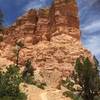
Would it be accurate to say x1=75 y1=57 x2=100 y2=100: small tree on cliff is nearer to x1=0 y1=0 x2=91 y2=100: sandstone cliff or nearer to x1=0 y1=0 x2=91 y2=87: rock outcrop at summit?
x1=0 y1=0 x2=91 y2=100: sandstone cliff

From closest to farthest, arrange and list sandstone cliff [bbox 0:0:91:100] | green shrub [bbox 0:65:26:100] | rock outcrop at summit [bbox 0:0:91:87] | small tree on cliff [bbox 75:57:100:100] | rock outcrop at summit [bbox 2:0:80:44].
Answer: small tree on cliff [bbox 75:57:100:100] → green shrub [bbox 0:65:26:100] → sandstone cliff [bbox 0:0:91:100] → rock outcrop at summit [bbox 0:0:91:87] → rock outcrop at summit [bbox 2:0:80:44]

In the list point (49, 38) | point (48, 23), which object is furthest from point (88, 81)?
point (48, 23)

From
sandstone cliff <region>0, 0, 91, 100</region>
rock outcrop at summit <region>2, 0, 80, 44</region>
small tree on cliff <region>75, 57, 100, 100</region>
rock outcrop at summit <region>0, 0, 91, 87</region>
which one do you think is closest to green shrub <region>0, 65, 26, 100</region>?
small tree on cliff <region>75, 57, 100, 100</region>

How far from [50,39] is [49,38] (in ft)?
6.57

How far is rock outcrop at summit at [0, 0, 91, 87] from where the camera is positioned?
344ft

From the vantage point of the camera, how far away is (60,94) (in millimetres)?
70875

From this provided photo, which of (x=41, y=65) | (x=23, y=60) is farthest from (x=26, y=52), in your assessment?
(x=41, y=65)

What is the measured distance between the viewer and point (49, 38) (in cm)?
11706

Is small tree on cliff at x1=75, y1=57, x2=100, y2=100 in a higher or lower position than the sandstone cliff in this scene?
lower

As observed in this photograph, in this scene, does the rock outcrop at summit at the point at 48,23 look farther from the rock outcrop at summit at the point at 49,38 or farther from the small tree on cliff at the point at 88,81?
the small tree on cliff at the point at 88,81

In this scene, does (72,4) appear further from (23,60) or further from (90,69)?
(90,69)

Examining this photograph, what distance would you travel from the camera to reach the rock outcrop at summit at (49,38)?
344 feet

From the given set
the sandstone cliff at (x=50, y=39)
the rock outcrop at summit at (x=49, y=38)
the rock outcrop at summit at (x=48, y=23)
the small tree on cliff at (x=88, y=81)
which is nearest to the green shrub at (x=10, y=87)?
the small tree on cliff at (x=88, y=81)

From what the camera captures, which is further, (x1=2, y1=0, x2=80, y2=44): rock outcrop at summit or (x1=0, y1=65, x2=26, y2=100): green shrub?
(x1=2, y1=0, x2=80, y2=44): rock outcrop at summit
